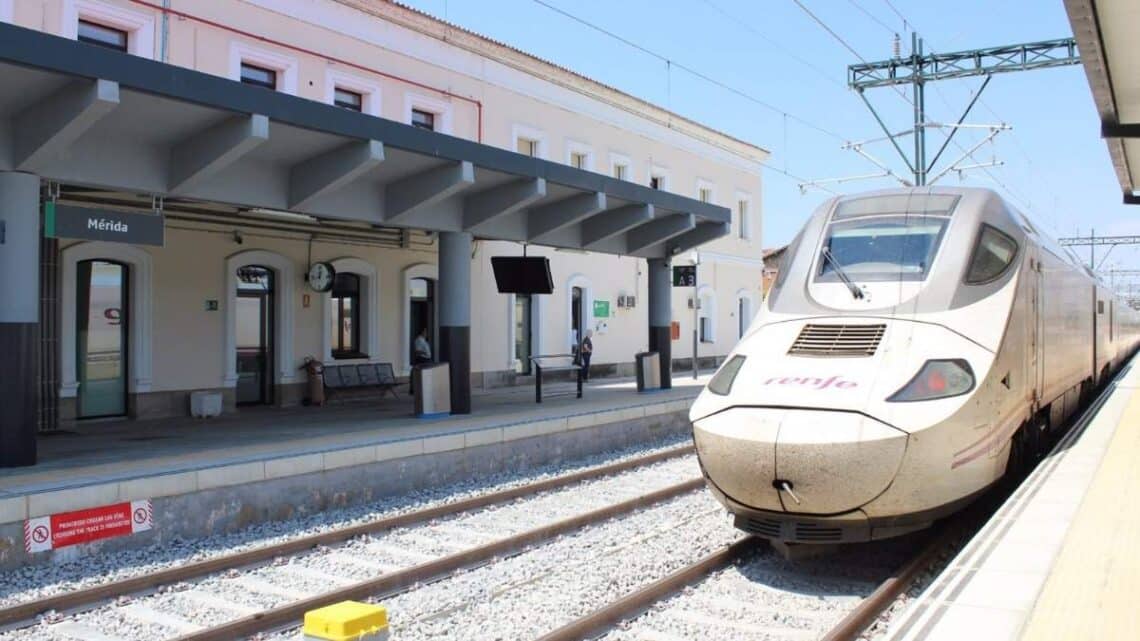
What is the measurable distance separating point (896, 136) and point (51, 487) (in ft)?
56.0

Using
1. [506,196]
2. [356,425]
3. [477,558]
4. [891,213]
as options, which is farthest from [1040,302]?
[356,425]

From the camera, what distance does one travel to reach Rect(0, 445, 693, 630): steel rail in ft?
19.9

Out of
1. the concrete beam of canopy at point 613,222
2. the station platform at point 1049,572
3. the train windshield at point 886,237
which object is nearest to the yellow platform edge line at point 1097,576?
the station platform at point 1049,572

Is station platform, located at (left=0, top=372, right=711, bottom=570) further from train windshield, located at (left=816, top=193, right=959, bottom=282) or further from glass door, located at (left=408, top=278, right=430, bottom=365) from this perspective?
train windshield, located at (left=816, top=193, right=959, bottom=282)

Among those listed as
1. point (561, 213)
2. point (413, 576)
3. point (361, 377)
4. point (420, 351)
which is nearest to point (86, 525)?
point (413, 576)

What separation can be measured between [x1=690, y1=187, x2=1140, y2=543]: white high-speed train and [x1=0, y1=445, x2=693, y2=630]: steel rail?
355 centimetres

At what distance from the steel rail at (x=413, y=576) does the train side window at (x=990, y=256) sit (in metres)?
4.07

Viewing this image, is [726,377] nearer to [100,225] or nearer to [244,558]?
[244,558]

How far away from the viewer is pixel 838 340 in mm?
6539

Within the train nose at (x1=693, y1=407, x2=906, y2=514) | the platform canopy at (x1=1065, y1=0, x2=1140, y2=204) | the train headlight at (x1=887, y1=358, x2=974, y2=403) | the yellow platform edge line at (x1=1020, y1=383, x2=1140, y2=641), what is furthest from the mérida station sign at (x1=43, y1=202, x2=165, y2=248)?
the platform canopy at (x1=1065, y1=0, x2=1140, y2=204)

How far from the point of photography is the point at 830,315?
6910 millimetres

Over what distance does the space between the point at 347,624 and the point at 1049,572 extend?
3.60m

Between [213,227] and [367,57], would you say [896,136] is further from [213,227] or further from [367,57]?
[213,227]

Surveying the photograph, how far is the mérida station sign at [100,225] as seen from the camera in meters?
8.73
